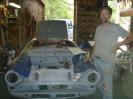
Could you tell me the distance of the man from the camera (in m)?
5.50

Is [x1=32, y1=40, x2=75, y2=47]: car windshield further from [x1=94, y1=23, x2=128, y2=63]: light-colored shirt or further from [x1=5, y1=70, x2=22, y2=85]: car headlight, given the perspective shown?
[x1=94, y1=23, x2=128, y2=63]: light-colored shirt

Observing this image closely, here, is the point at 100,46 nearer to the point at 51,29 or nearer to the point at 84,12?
the point at 51,29

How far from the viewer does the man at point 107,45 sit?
18.0 feet

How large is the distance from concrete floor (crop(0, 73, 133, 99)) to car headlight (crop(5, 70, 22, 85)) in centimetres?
141

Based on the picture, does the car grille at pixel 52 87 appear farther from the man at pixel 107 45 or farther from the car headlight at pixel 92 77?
the man at pixel 107 45

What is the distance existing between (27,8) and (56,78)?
11.9m

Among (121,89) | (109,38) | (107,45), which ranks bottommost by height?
(121,89)

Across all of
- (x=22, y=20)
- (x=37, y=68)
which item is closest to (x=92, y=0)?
(x=22, y=20)

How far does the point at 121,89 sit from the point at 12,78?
3.19 m

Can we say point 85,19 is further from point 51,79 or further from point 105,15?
point 105,15

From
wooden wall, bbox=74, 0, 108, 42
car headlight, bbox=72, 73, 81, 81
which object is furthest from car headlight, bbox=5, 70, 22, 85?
wooden wall, bbox=74, 0, 108, 42

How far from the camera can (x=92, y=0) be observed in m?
16.0

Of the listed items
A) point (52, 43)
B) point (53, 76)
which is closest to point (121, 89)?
point (52, 43)

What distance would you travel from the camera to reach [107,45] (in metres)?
5.55
